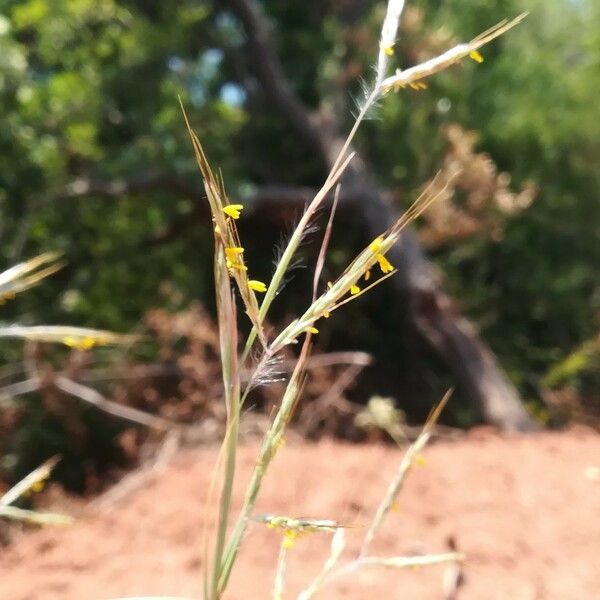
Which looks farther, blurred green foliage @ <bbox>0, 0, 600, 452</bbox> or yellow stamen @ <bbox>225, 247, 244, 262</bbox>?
blurred green foliage @ <bbox>0, 0, 600, 452</bbox>

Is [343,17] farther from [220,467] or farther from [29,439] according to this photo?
[220,467]

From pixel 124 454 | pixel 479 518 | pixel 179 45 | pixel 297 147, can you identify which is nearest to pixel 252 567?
pixel 479 518

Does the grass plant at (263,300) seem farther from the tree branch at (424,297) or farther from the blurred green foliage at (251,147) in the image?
the tree branch at (424,297)

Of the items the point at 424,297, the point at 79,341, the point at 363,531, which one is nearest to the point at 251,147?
the point at 424,297

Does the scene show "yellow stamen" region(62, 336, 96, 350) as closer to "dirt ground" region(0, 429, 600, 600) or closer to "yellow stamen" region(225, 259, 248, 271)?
"yellow stamen" region(225, 259, 248, 271)

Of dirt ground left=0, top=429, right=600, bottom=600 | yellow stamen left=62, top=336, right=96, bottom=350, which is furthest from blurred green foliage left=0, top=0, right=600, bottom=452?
yellow stamen left=62, top=336, right=96, bottom=350

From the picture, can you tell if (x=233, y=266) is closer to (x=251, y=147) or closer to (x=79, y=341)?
(x=79, y=341)
